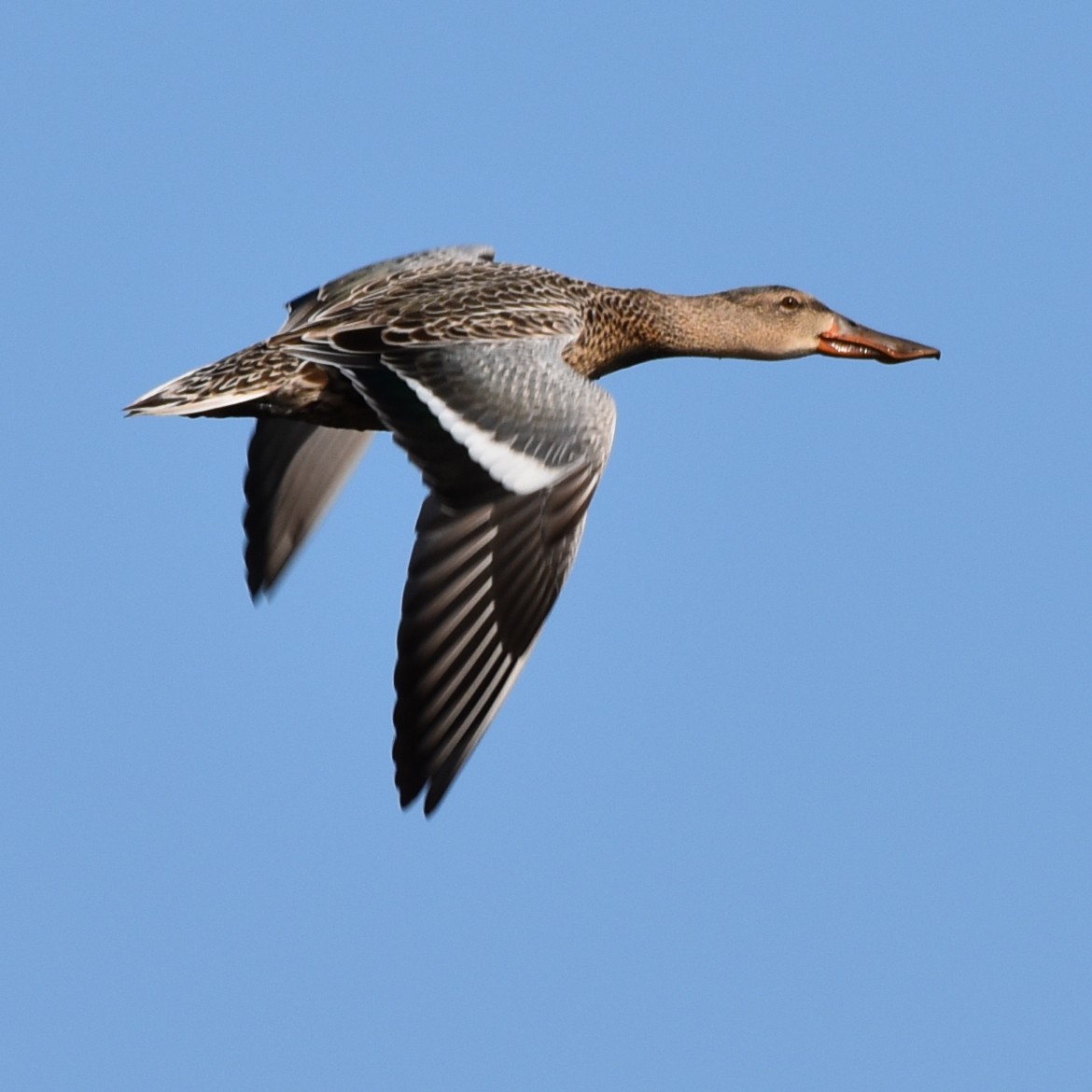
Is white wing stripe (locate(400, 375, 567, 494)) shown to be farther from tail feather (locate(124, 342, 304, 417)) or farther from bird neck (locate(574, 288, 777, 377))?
bird neck (locate(574, 288, 777, 377))

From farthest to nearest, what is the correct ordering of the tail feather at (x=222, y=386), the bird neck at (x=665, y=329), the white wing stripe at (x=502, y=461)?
1. the bird neck at (x=665, y=329)
2. the tail feather at (x=222, y=386)
3. the white wing stripe at (x=502, y=461)

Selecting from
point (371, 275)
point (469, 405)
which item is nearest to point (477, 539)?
point (469, 405)

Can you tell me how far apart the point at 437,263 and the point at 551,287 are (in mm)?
1392

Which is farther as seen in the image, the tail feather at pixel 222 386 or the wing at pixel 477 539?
the tail feather at pixel 222 386

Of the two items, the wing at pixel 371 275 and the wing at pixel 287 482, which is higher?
the wing at pixel 371 275

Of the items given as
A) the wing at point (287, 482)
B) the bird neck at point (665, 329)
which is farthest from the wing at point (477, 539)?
the wing at point (287, 482)

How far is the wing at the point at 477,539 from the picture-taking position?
32.8ft

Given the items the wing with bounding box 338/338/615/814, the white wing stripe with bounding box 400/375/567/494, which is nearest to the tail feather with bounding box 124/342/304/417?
the wing with bounding box 338/338/615/814

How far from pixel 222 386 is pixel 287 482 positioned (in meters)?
2.34

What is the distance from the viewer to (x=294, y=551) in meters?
14.1

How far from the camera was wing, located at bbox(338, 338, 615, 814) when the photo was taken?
9.98 m

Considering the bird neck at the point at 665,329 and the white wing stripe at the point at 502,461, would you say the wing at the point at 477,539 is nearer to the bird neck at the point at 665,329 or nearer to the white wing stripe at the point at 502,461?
the white wing stripe at the point at 502,461

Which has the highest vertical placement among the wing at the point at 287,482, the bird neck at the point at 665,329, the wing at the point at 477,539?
the bird neck at the point at 665,329

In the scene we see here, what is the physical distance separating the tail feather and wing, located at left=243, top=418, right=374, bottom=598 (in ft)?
6.54
